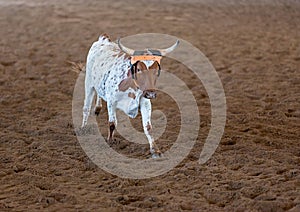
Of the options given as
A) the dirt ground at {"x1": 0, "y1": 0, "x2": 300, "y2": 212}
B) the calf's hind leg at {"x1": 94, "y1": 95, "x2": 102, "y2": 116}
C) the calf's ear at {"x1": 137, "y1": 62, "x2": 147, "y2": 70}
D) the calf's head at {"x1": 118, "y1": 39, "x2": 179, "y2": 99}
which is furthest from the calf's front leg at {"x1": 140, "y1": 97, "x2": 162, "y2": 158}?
the calf's hind leg at {"x1": 94, "y1": 95, "x2": 102, "y2": 116}

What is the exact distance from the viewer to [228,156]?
200 inches

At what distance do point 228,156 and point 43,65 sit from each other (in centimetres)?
429

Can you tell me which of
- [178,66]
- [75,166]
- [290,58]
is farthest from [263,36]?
[75,166]

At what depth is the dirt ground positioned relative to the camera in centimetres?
428

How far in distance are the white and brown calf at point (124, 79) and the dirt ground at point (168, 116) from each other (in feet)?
1.28

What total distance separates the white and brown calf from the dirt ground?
391mm

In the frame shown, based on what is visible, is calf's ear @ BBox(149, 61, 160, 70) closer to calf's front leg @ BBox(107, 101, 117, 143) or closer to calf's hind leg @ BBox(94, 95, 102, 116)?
calf's front leg @ BBox(107, 101, 117, 143)

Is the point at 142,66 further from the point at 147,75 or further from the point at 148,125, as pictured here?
the point at 148,125

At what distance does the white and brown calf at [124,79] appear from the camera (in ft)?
15.8

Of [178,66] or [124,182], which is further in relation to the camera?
[178,66]

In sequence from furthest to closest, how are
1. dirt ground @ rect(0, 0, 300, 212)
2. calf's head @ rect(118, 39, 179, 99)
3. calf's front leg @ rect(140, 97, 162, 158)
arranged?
1. calf's front leg @ rect(140, 97, 162, 158)
2. calf's head @ rect(118, 39, 179, 99)
3. dirt ground @ rect(0, 0, 300, 212)

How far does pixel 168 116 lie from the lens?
6.29 m

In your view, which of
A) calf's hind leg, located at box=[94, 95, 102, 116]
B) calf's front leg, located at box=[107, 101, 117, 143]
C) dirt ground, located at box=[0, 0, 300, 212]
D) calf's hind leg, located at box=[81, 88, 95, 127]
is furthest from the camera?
calf's hind leg, located at box=[94, 95, 102, 116]

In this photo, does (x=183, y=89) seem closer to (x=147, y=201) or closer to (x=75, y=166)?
(x=75, y=166)
